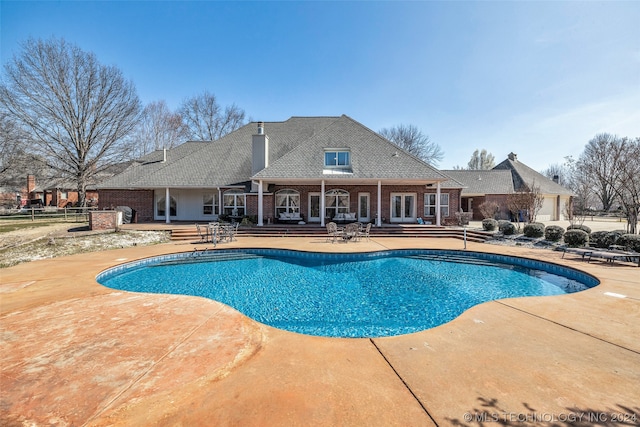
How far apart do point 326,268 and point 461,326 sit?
239 inches

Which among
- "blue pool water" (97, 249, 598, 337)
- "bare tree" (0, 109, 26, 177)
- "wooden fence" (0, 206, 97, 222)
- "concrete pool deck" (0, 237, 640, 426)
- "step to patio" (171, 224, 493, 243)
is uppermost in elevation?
"bare tree" (0, 109, 26, 177)

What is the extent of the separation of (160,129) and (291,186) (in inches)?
1096

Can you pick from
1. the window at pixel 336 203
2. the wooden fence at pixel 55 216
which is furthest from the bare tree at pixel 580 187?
the wooden fence at pixel 55 216

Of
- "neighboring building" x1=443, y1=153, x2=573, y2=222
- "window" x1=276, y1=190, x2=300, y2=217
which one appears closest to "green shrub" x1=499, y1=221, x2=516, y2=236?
"neighboring building" x1=443, y1=153, x2=573, y2=222

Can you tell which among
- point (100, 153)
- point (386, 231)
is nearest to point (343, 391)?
point (386, 231)

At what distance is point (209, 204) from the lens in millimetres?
20328

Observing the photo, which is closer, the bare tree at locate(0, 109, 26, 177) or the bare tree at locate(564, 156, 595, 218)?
the bare tree at locate(564, 156, 595, 218)

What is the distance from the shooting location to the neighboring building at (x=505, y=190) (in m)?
26.5

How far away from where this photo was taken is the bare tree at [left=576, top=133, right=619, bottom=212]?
15.6 metres

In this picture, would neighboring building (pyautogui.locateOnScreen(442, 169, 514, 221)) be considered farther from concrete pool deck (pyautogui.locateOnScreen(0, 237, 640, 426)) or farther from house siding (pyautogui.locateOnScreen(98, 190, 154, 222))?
house siding (pyautogui.locateOnScreen(98, 190, 154, 222))

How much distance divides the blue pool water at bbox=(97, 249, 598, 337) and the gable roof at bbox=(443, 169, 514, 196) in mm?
18524

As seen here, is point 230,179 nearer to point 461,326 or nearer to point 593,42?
point 461,326

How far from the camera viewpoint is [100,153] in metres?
26.5

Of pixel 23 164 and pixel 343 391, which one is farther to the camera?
pixel 23 164
